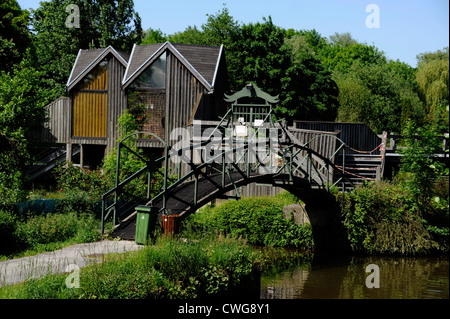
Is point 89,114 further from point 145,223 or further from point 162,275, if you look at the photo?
point 162,275

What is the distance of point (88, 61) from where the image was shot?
31.6 metres

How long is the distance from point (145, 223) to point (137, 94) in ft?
52.3

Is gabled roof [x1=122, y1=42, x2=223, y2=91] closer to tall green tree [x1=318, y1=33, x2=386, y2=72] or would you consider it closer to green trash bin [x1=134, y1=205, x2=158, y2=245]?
green trash bin [x1=134, y1=205, x2=158, y2=245]

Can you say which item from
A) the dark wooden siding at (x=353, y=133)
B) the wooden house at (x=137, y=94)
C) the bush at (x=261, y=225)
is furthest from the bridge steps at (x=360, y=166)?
the wooden house at (x=137, y=94)

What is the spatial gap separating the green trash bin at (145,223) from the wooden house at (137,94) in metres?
12.8

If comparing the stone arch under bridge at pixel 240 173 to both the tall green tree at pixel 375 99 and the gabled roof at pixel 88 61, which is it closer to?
the gabled roof at pixel 88 61

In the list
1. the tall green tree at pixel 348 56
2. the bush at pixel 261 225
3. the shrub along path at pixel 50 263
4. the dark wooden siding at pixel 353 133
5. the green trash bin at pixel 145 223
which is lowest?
the bush at pixel 261 225

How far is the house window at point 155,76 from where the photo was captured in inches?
1085

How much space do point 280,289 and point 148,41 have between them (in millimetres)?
51501

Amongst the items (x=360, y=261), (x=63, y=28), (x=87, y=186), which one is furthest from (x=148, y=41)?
(x=360, y=261)

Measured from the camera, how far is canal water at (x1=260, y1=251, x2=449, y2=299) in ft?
47.0

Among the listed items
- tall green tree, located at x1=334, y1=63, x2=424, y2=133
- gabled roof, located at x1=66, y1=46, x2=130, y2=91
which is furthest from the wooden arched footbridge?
tall green tree, located at x1=334, y1=63, x2=424, y2=133

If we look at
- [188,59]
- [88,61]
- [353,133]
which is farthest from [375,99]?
[88,61]

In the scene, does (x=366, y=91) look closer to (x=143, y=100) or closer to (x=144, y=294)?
(x=143, y=100)
